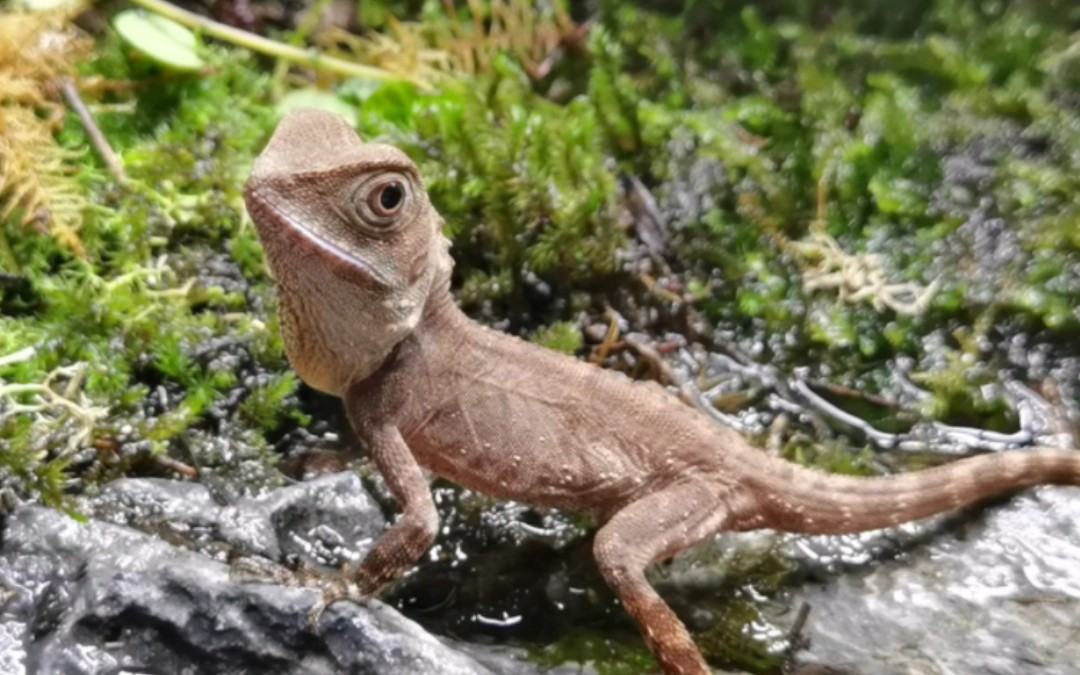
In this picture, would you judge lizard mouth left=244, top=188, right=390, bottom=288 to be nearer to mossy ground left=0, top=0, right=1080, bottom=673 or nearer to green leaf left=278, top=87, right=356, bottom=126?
mossy ground left=0, top=0, right=1080, bottom=673

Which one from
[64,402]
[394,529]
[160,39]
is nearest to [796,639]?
[394,529]

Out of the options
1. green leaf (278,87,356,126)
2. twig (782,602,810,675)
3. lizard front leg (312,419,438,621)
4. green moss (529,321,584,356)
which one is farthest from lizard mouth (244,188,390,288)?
green leaf (278,87,356,126)

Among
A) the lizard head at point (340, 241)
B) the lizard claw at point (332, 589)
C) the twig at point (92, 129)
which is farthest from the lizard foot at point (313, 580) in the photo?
the twig at point (92, 129)

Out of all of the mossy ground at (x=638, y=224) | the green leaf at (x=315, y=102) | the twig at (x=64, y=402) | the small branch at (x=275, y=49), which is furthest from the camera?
the small branch at (x=275, y=49)

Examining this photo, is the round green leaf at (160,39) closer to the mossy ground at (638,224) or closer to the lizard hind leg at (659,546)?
the mossy ground at (638,224)

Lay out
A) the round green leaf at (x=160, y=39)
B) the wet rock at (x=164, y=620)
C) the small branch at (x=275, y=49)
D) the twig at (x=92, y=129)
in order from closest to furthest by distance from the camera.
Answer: the wet rock at (x=164, y=620)
the twig at (x=92, y=129)
the round green leaf at (x=160, y=39)
the small branch at (x=275, y=49)

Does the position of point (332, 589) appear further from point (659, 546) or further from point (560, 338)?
point (560, 338)

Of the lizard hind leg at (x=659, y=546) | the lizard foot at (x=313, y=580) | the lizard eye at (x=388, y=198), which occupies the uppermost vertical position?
the lizard eye at (x=388, y=198)
